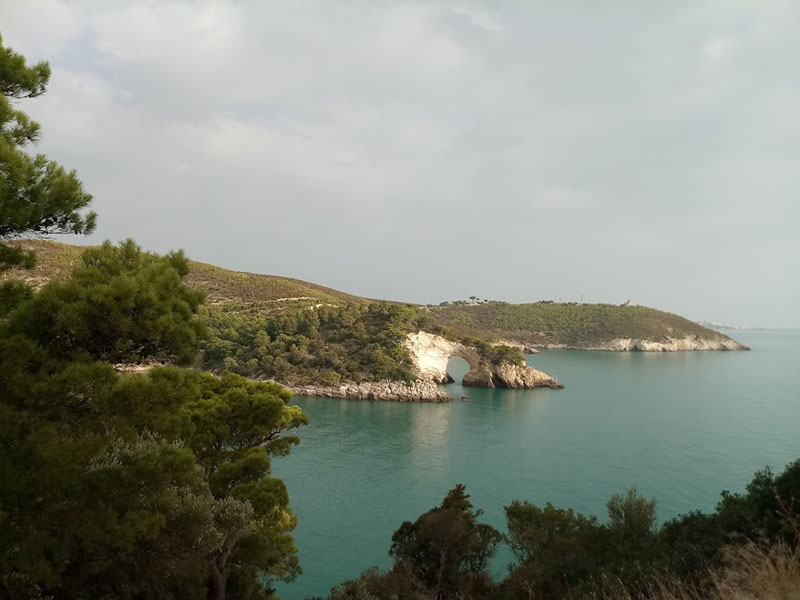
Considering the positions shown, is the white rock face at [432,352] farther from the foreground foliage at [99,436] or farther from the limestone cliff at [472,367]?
the foreground foliage at [99,436]

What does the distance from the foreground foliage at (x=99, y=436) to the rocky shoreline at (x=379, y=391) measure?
46.7m

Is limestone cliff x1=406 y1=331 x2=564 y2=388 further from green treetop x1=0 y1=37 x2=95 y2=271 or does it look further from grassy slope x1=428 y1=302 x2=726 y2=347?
grassy slope x1=428 y1=302 x2=726 y2=347

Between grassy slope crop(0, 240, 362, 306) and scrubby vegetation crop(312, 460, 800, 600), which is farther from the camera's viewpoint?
grassy slope crop(0, 240, 362, 306)

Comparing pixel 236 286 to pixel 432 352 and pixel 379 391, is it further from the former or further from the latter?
pixel 379 391

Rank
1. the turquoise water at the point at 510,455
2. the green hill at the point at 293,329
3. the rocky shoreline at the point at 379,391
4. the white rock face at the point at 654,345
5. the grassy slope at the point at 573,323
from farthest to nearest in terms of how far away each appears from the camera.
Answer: the grassy slope at the point at 573,323 → the white rock face at the point at 654,345 → the green hill at the point at 293,329 → the rocky shoreline at the point at 379,391 → the turquoise water at the point at 510,455

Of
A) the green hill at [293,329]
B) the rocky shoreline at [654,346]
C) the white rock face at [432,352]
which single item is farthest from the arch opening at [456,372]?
the rocky shoreline at [654,346]

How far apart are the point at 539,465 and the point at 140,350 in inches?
1235

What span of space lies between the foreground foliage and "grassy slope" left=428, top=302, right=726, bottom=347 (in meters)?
121

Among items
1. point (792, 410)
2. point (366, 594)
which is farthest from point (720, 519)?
point (792, 410)

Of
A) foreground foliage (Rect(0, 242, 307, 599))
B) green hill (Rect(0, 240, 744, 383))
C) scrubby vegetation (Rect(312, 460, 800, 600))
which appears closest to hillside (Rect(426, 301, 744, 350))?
green hill (Rect(0, 240, 744, 383))

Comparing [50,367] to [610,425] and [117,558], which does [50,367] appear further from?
[610,425]

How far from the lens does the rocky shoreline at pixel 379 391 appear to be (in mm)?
54781

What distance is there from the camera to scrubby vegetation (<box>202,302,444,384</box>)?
189ft

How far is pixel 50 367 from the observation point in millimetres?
6148
